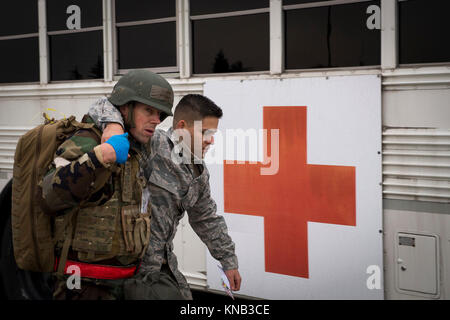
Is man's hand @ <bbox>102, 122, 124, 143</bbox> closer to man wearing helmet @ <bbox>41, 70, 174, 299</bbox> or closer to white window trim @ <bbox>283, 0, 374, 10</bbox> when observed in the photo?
man wearing helmet @ <bbox>41, 70, 174, 299</bbox>

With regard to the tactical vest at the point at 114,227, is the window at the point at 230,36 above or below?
above

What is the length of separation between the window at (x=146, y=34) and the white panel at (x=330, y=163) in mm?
763

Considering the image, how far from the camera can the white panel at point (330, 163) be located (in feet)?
10.9

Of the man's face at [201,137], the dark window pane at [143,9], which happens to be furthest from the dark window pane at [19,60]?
the man's face at [201,137]

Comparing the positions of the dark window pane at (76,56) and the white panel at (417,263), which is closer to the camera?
the white panel at (417,263)

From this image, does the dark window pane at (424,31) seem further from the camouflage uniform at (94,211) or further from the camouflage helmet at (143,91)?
the camouflage uniform at (94,211)

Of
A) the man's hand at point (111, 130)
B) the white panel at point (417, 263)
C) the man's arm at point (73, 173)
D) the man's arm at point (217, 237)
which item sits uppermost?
the man's hand at point (111, 130)

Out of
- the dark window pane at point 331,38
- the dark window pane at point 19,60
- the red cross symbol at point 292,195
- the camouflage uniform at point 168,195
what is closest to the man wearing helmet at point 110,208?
the camouflage uniform at point 168,195

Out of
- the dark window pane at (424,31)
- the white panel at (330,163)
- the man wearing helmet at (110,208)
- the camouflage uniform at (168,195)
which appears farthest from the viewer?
the white panel at (330,163)

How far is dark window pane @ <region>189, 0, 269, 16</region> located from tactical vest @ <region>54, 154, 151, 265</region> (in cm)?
215

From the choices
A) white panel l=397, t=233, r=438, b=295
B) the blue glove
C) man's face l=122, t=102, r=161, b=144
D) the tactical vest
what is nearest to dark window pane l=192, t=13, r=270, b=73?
white panel l=397, t=233, r=438, b=295

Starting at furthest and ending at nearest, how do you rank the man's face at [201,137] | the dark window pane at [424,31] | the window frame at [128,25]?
the window frame at [128,25] < the dark window pane at [424,31] < the man's face at [201,137]

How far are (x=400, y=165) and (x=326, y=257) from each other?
845 millimetres

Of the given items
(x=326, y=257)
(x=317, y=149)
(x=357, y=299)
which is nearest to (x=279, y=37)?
(x=317, y=149)
